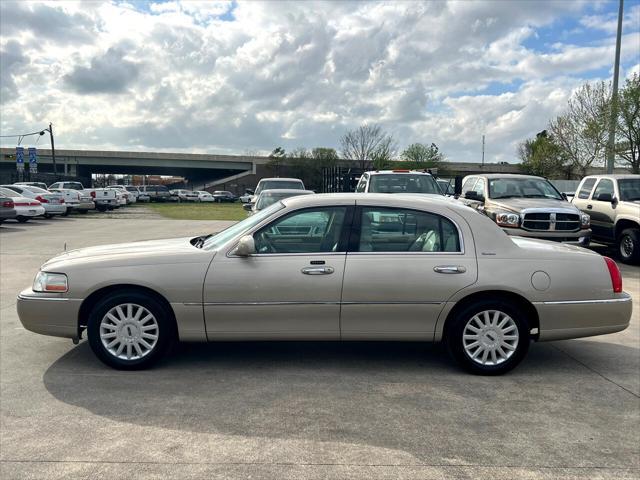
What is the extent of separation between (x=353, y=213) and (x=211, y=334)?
1.59 metres

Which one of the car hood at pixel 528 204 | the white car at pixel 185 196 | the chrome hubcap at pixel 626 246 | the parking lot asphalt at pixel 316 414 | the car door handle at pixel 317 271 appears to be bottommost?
the white car at pixel 185 196

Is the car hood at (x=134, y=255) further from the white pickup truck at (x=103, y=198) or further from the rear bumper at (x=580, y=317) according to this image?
the white pickup truck at (x=103, y=198)

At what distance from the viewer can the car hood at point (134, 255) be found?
4605 mm

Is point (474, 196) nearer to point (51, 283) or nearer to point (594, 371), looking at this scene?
point (594, 371)

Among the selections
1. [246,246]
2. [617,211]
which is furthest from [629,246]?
[246,246]

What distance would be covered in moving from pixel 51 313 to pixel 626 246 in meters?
11.2

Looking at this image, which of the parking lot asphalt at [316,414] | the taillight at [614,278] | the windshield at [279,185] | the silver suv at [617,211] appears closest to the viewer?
the parking lot asphalt at [316,414]

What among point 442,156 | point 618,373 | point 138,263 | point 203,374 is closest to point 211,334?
point 203,374

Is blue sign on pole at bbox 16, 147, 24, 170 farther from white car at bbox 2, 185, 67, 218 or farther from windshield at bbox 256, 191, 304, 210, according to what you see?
windshield at bbox 256, 191, 304, 210

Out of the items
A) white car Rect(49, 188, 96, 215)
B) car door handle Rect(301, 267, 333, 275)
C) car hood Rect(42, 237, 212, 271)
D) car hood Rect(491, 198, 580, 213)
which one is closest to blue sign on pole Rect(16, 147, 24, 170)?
white car Rect(49, 188, 96, 215)

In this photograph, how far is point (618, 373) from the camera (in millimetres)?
4852

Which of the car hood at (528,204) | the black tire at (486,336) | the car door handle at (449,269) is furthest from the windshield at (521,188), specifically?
the car door handle at (449,269)

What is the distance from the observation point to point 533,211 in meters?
10.5

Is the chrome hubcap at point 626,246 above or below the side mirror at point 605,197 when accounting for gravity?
below
